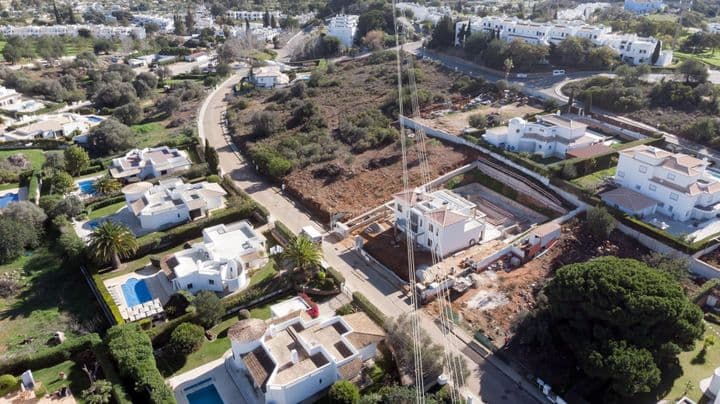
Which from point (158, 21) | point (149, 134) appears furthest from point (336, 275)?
point (158, 21)

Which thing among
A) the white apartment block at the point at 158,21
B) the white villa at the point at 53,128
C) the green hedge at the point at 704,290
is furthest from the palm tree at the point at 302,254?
the white apartment block at the point at 158,21

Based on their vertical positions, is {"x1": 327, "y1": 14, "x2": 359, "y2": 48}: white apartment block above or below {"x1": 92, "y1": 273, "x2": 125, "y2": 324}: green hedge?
above

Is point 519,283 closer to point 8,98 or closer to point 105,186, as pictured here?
point 105,186

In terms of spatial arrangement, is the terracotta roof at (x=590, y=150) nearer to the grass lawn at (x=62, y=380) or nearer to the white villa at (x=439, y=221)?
the white villa at (x=439, y=221)

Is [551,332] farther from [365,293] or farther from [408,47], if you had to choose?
[408,47]

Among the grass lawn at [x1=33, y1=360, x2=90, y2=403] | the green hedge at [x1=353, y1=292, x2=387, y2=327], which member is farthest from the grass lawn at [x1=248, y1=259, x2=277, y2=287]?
the grass lawn at [x1=33, y1=360, x2=90, y2=403]

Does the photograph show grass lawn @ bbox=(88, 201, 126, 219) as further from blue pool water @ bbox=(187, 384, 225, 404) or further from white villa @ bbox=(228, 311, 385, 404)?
white villa @ bbox=(228, 311, 385, 404)
